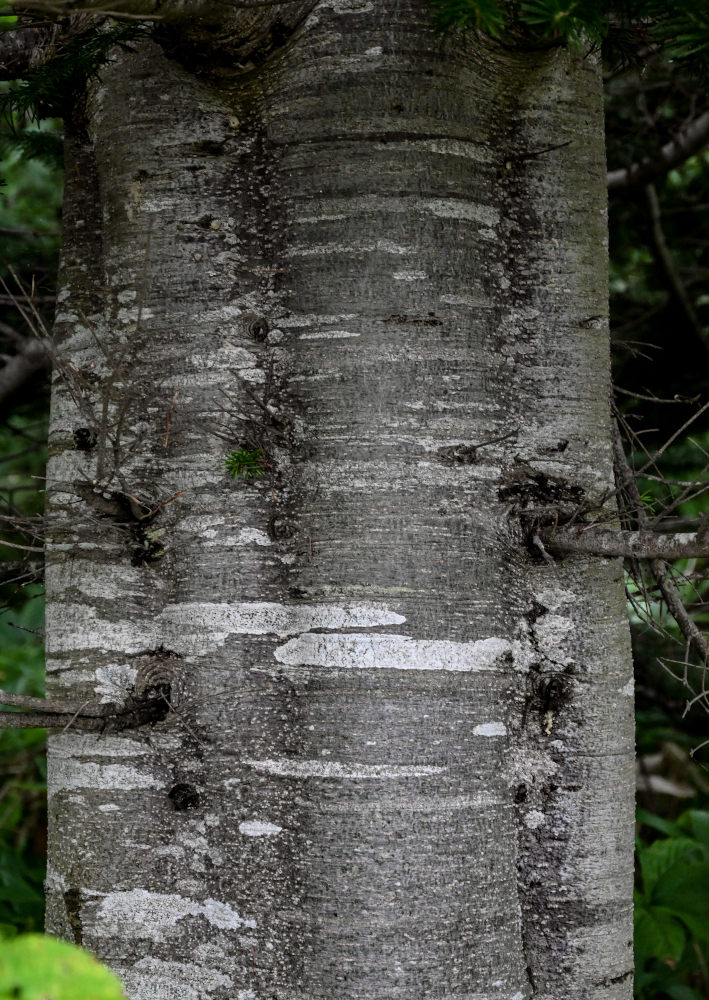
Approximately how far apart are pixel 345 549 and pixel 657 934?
6.27 feet

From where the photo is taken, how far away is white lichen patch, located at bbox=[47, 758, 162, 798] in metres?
1.34

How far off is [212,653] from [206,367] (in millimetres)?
464

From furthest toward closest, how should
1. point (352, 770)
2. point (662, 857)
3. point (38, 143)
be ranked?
point (662, 857), point (38, 143), point (352, 770)

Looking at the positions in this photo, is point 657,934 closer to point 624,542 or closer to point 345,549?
point 624,542

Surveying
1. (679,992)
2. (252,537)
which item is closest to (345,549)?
(252,537)

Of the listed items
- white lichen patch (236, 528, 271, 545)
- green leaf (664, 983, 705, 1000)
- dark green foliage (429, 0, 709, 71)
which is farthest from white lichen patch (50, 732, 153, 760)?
green leaf (664, 983, 705, 1000)

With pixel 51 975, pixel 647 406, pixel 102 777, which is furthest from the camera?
pixel 647 406

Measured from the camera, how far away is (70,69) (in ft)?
4.40

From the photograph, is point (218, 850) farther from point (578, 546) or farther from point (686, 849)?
point (686, 849)

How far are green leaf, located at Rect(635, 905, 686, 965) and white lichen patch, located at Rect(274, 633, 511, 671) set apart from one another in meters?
1.69

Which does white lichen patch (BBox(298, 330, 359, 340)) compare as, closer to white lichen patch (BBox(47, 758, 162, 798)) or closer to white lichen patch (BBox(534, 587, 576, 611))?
white lichen patch (BBox(534, 587, 576, 611))

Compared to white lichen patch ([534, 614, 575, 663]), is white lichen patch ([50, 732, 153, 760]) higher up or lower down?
lower down

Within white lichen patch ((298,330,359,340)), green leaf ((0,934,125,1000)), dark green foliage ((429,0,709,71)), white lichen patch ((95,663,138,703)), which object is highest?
dark green foliage ((429,0,709,71))

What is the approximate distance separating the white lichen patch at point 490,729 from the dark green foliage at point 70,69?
3.85 feet
